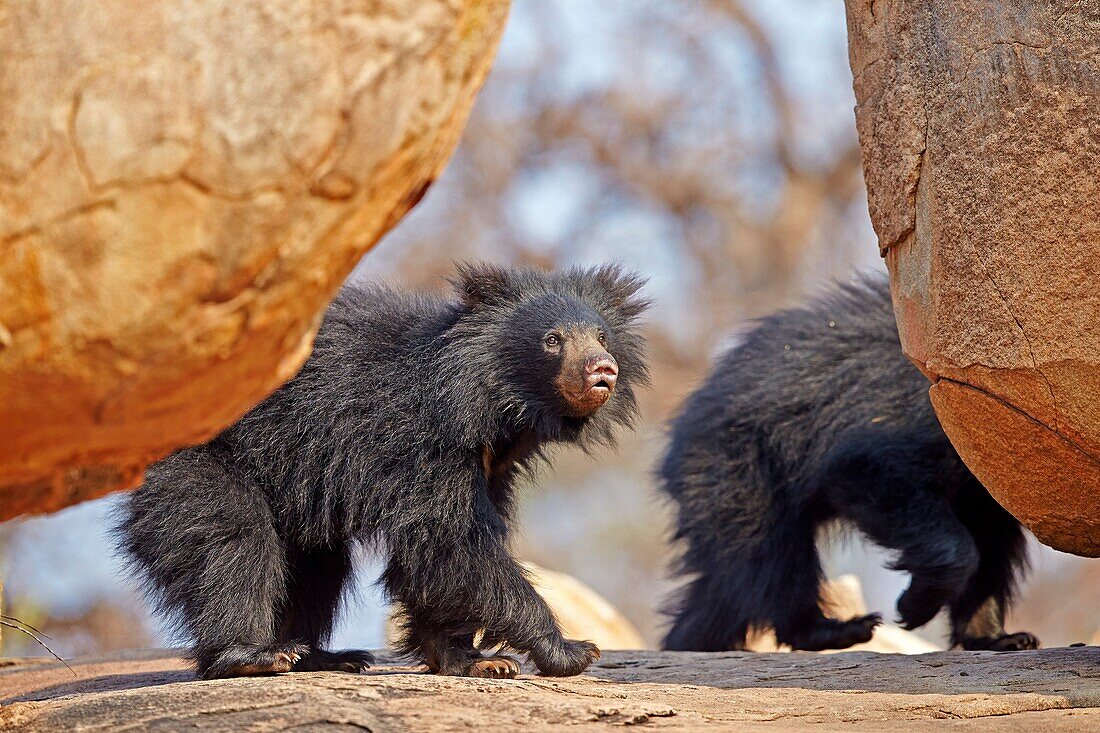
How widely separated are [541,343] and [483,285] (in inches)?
12.8

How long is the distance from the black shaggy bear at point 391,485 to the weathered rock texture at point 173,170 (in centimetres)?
175

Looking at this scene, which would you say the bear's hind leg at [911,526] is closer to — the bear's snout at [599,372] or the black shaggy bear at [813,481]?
the black shaggy bear at [813,481]

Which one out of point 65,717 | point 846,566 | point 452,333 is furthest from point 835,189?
point 65,717

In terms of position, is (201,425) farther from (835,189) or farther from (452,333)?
(835,189)

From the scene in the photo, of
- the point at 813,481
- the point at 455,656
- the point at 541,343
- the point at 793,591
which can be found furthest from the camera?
the point at 793,591

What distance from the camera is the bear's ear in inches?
189

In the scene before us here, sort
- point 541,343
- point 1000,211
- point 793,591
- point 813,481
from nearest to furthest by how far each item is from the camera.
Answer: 1. point 1000,211
2. point 541,343
3. point 813,481
4. point 793,591

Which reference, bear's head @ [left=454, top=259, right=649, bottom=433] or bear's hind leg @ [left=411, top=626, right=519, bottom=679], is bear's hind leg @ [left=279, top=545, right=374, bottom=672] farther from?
bear's head @ [left=454, top=259, right=649, bottom=433]

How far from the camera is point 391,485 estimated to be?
14.5ft

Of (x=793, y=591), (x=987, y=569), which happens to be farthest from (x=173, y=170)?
(x=987, y=569)

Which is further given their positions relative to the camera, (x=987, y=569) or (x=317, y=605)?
(x=987, y=569)

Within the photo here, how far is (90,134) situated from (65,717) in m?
1.78

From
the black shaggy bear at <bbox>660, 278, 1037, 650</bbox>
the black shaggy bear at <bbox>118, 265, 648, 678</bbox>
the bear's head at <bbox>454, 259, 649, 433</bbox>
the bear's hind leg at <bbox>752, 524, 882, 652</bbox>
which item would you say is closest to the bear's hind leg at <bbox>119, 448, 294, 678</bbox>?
the black shaggy bear at <bbox>118, 265, 648, 678</bbox>

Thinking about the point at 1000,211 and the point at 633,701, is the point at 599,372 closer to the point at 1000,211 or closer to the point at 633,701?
the point at 633,701
